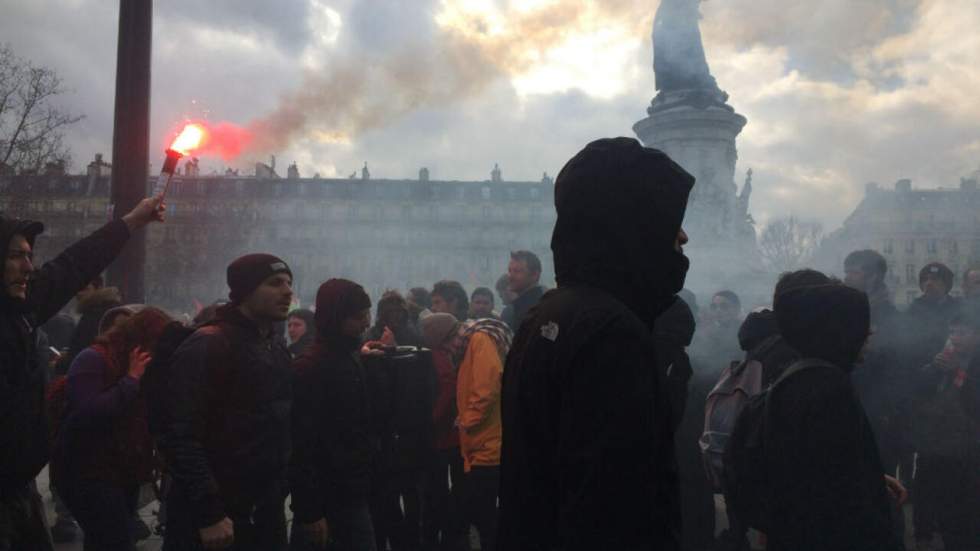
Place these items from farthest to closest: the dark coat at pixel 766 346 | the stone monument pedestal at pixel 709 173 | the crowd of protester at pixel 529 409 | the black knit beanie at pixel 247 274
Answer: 1. the stone monument pedestal at pixel 709 173
2. the dark coat at pixel 766 346
3. the black knit beanie at pixel 247 274
4. the crowd of protester at pixel 529 409

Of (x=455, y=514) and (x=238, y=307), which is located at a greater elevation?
(x=238, y=307)

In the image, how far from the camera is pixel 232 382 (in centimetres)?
333

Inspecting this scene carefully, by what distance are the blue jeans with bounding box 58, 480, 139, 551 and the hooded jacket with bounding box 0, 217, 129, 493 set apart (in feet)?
Answer: 2.86

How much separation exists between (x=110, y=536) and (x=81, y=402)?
2.42 ft

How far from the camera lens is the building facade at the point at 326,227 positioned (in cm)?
5119

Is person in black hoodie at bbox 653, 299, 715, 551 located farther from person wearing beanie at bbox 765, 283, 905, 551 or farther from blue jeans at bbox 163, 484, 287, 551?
blue jeans at bbox 163, 484, 287, 551

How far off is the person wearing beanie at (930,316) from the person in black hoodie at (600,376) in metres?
4.81

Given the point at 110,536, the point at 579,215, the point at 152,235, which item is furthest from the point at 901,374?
the point at 152,235

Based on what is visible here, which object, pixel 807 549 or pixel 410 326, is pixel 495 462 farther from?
pixel 807 549

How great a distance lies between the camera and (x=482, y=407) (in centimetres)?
465

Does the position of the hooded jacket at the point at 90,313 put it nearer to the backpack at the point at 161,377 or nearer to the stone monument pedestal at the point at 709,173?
the backpack at the point at 161,377

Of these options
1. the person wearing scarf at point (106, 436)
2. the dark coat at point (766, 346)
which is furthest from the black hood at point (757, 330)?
the person wearing scarf at point (106, 436)

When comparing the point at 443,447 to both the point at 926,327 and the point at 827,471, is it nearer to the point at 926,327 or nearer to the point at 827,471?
the point at 827,471

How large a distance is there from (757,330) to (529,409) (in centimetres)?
282
